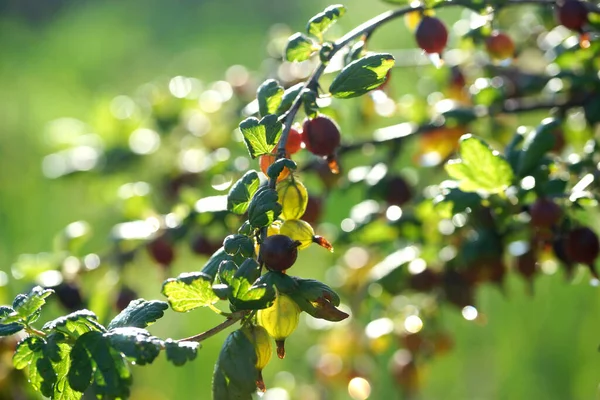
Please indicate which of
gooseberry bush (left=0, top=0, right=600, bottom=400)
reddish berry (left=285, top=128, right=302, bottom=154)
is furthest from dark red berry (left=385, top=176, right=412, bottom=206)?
reddish berry (left=285, top=128, right=302, bottom=154)

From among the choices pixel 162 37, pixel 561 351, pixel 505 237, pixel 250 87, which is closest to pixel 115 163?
pixel 250 87

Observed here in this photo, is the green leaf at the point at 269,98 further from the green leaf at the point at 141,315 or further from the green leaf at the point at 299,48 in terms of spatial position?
the green leaf at the point at 141,315

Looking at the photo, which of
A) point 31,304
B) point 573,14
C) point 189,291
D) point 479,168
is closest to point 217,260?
point 189,291

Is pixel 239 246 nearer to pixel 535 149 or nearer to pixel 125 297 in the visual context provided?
pixel 535 149

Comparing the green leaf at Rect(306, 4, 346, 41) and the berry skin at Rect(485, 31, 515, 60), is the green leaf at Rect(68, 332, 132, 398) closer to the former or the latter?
the green leaf at Rect(306, 4, 346, 41)

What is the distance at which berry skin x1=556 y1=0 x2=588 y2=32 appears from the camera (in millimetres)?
860

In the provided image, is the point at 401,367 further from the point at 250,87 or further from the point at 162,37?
the point at 162,37

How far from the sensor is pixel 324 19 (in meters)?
0.72

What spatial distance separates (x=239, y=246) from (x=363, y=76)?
17 centimetres

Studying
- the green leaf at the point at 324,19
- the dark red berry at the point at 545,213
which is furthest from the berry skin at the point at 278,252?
the dark red berry at the point at 545,213

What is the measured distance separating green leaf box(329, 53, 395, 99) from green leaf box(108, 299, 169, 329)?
0.72 ft

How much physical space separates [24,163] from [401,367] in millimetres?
2097

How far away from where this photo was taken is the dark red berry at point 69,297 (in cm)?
107

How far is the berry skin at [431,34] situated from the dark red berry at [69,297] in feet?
1.87
